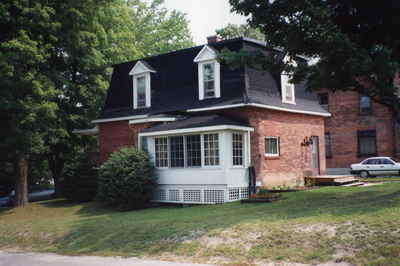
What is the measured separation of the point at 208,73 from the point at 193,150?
419cm

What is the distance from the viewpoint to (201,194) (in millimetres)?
19922

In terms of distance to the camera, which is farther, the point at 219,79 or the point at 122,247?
the point at 219,79

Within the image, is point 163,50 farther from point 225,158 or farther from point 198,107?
point 225,158

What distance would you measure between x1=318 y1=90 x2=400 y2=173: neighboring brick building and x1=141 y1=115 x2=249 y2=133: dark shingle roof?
61.7 ft

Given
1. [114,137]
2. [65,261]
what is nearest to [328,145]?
[114,137]

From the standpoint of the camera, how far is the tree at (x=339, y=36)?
565 inches

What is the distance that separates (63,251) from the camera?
521 inches

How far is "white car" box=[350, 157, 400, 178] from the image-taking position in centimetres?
2930

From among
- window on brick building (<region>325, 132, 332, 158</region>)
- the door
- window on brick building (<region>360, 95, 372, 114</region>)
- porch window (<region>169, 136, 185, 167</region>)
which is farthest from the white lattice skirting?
window on brick building (<region>360, 95, 372, 114</region>)

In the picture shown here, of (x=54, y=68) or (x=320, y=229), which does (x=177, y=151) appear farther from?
(x=320, y=229)

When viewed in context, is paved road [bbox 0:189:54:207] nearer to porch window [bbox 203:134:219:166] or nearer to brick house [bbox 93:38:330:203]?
brick house [bbox 93:38:330:203]

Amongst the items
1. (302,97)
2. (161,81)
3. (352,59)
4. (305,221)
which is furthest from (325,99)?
(305,221)

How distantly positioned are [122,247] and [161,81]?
13.3 m

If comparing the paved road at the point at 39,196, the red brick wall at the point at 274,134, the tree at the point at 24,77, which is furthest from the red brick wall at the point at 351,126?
the tree at the point at 24,77
